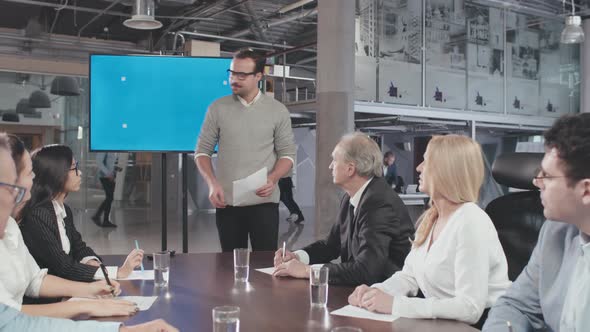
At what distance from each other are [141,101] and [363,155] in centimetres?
176

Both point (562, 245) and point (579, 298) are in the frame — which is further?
point (562, 245)

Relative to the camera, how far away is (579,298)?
133cm

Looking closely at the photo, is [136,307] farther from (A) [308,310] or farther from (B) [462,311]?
(B) [462,311]

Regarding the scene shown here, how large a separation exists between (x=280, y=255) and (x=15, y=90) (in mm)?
10642

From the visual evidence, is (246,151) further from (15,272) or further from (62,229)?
(15,272)

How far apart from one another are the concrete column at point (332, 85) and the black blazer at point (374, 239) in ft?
12.0

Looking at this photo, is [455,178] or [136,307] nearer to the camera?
[136,307]

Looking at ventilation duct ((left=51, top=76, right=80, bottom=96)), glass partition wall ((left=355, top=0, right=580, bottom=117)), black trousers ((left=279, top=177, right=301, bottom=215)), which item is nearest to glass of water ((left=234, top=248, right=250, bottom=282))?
glass partition wall ((left=355, top=0, right=580, bottom=117))

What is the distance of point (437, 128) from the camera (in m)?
10.4

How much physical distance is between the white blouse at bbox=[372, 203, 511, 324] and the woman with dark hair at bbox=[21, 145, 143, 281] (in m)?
1.07

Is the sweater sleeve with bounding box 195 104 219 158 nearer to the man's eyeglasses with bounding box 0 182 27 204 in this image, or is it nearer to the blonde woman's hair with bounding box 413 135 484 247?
the blonde woman's hair with bounding box 413 135 484 247

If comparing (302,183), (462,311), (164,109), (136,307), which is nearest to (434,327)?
(462,311)

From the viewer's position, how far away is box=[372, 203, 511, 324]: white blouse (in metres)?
1.59

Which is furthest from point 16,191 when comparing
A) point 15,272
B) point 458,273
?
point 458,273
